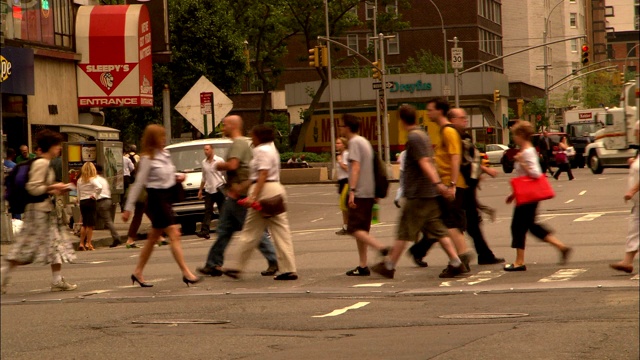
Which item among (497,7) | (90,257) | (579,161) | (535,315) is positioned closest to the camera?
(535,315)

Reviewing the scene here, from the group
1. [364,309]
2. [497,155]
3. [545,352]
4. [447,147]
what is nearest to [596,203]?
[447,147]

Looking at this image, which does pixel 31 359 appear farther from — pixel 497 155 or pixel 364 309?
pixel 497 155

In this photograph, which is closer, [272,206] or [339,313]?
[339,313]

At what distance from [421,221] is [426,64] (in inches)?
2996

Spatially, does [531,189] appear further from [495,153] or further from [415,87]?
[415,87]

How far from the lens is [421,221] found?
1194 centimetres

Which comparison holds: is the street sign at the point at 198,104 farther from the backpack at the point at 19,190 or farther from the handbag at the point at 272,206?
the backpack at the point at 19,190

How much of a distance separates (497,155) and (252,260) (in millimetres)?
49654

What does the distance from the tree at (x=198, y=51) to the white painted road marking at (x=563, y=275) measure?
3844cm

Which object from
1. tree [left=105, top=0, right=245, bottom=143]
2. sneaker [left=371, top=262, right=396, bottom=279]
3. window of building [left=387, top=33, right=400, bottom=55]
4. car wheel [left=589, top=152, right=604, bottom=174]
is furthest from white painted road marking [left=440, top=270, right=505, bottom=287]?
window of building [left=387, top=33, right=400, bottom=55]

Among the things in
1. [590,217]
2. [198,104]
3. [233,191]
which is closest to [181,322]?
[233,191]

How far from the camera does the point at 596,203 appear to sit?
1038 inches

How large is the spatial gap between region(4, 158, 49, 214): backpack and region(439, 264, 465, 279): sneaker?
231 inches

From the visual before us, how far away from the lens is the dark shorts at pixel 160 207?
443 inches
